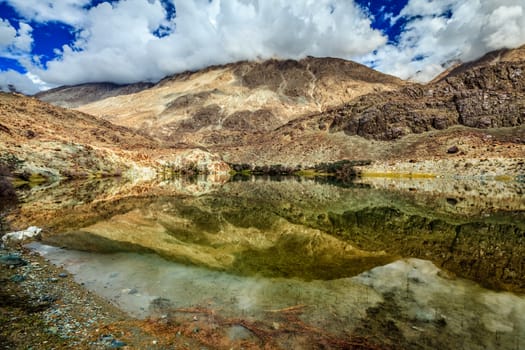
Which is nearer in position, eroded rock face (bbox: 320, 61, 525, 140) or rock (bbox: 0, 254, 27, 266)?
rock (bbox: 0, 254, 27, 266)

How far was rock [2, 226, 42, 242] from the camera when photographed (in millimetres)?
17003

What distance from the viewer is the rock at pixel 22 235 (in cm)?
1700

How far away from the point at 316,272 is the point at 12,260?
41.2 ft

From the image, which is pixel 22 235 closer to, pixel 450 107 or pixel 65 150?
pixel 65 150

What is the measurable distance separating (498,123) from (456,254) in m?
144

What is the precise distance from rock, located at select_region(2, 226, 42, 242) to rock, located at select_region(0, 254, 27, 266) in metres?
4.30

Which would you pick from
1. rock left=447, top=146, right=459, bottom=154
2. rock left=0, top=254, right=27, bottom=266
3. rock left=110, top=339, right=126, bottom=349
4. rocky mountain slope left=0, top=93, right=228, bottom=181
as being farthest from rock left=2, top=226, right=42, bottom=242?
rock left=447, top=146, right=459, bottom=154

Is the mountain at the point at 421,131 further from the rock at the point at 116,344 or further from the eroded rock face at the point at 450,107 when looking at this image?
the rock at the point at 116,344

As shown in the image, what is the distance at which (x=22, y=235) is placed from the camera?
58.7ft

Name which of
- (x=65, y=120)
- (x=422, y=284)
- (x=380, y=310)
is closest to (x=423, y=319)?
(x=380, y=310)

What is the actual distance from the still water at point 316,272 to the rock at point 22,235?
0.74 m

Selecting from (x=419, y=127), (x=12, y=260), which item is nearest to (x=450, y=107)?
(x=419, y=127)

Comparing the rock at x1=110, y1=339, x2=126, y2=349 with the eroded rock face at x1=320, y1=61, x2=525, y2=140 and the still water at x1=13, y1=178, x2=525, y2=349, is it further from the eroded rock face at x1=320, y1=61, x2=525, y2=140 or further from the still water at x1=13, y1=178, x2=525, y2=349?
the eroded rock face at x1=320, y1=61, x2=525, y2=140

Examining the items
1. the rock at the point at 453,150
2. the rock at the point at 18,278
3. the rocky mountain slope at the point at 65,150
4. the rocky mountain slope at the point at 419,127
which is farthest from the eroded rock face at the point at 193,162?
the rock at the point at 18,278
